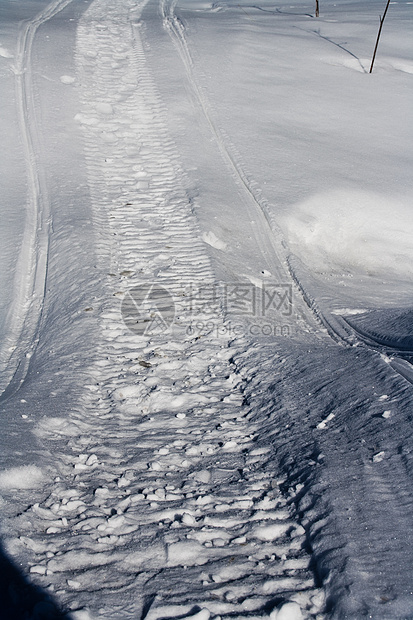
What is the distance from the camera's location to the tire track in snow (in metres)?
4.33

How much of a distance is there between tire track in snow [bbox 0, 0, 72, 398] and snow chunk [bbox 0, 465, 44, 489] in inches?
45.9

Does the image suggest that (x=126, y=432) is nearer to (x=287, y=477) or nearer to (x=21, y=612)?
→ (x=287, y=477)

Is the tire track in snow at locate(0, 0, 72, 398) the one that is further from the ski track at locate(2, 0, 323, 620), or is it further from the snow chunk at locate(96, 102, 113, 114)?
the snow chunk at locate(96, 102, 113, 114)

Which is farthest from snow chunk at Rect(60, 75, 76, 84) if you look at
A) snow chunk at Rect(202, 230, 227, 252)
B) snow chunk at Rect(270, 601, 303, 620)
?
snow chunk at Rect(270, 601, 303, 620)

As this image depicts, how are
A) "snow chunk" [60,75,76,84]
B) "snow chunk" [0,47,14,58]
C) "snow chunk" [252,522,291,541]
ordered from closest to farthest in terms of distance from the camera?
"snow chunk" [252,522,291,541]
"snow chunk" [60,75,76,84]
"snow chunk" [0,47,14,58]

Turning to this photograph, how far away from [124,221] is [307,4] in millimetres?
13296

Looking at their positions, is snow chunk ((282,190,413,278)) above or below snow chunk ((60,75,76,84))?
below

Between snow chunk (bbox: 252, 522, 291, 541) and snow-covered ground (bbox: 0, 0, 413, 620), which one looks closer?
snow-covered ground (bbox: 0, 0, 413, 620)

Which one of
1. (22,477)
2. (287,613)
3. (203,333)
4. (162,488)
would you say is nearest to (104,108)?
(203,333)

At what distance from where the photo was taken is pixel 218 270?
543cm

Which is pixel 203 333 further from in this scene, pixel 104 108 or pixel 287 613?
pixel 104 108

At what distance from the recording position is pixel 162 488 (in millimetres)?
2852

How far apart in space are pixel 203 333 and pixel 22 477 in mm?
2152

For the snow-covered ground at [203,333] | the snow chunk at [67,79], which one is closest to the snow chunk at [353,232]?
the snow-covered ground at [203,333]
